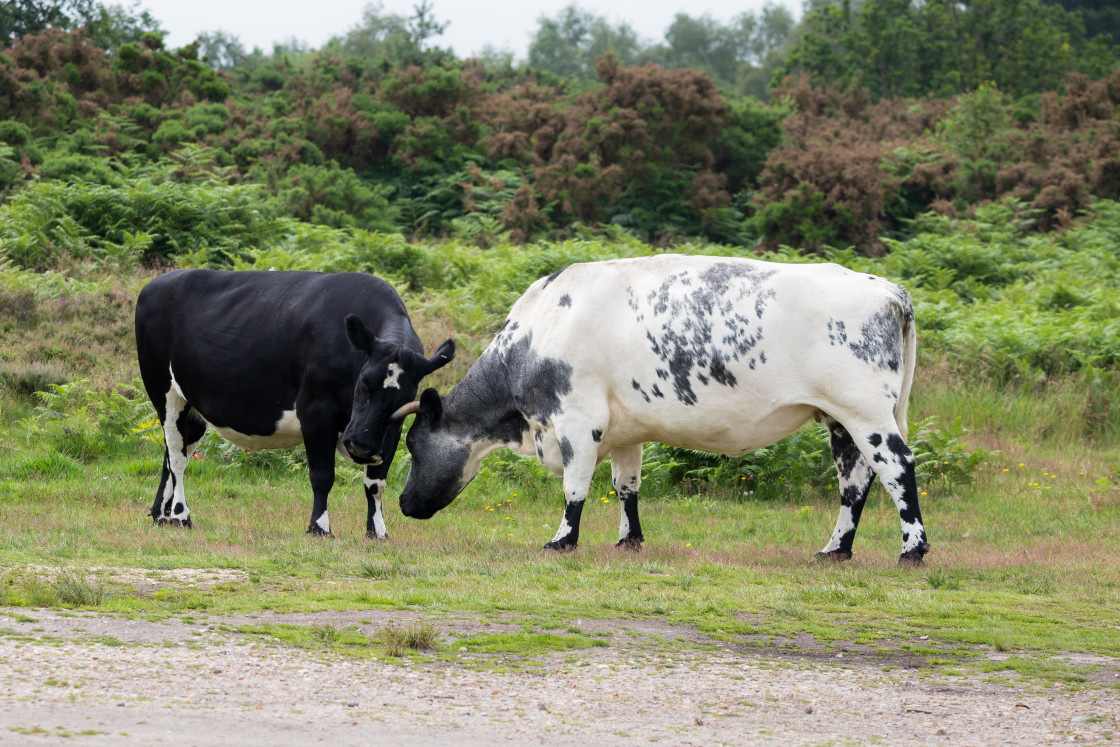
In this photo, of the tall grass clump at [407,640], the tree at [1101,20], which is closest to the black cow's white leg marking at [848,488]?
the tall grass clump at [407,640]

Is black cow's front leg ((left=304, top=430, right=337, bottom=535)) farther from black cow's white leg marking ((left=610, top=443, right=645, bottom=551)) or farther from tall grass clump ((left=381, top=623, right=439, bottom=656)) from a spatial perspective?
tall grass clump ((left=381, top=623, right=439, bottom=656))

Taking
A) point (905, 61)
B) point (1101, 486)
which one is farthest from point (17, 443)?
point (905, 61)

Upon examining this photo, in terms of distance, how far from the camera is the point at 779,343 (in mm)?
9234

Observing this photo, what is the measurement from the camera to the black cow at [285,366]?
31.6ft

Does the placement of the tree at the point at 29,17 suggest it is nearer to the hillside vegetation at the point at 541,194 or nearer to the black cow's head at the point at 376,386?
the hillside vegetation at the point at 541,194

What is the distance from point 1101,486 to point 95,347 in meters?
12.8

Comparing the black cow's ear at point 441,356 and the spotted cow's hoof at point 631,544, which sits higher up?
the black cow's ear at point 441,356

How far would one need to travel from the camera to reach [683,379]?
31.2 feet

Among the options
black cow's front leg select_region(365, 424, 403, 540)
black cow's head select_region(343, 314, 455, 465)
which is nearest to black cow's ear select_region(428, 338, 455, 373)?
black cow's head select_region(343, 314, 455, 465)

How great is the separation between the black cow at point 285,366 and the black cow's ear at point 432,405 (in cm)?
31

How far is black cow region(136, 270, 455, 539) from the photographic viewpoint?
31.6ft

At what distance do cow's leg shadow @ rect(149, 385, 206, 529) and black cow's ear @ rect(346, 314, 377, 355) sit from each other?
2424 mm

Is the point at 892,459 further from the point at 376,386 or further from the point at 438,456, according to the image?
the point at 376,386

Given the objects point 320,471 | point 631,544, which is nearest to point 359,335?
point 320,471
